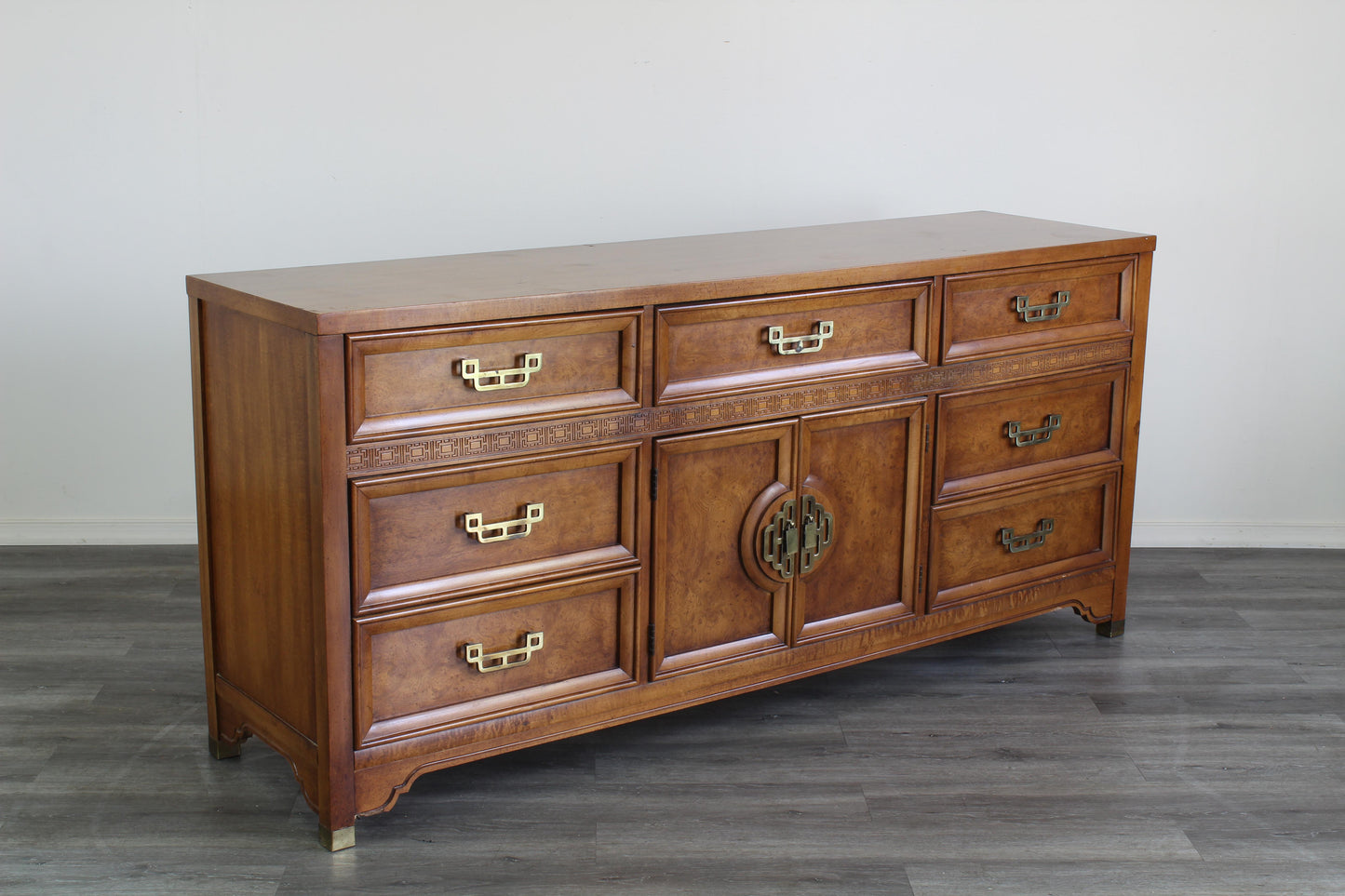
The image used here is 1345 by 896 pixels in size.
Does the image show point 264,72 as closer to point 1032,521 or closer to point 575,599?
point 575,599

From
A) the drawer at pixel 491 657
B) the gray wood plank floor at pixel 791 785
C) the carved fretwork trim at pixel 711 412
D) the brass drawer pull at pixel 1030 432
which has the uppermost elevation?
the carved fretwork trim at pixel 711 412

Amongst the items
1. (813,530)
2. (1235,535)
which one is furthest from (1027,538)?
(1235,535)

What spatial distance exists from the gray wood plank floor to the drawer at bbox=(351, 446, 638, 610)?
0.41 meters

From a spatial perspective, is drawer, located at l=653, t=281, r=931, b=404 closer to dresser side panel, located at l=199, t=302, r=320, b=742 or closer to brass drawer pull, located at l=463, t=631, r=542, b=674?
brass drawer pull, located at l=463, t=631, r=542, b=674

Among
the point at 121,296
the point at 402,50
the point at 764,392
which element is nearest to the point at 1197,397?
the point at 764,392

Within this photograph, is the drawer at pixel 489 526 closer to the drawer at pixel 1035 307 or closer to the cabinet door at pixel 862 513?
the cabinet door at pixel 862 513

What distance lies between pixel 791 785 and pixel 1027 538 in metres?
0.85

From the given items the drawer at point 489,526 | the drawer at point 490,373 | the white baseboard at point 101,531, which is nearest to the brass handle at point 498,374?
the drawer at point 490,373

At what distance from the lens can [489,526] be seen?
83.7 inches

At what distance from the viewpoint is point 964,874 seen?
6.74 feet

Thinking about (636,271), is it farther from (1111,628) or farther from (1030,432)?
(1111,628)

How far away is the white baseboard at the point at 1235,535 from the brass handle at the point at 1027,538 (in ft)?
3.13

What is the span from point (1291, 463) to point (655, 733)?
2.15m

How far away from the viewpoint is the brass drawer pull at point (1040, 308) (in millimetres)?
2668
